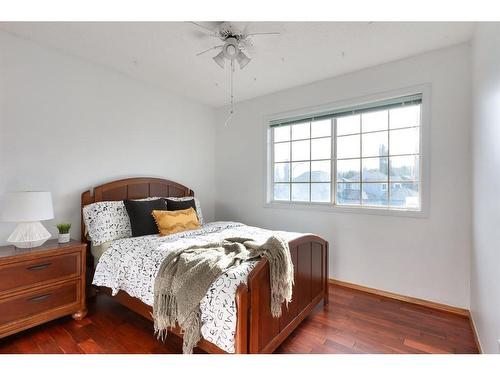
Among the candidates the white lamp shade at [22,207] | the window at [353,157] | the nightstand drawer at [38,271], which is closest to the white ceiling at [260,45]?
the window at [353,157]

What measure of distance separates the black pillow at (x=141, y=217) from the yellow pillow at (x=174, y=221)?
66mm

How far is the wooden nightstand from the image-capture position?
5.69ft

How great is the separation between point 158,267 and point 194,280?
0.42 meters

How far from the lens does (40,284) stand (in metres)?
1.88

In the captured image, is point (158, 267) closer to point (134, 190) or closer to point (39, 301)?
point (39, 301)

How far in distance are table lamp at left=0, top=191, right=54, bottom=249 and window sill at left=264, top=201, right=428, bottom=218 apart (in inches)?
95.8

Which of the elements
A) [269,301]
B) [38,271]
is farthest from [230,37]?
[38,271]

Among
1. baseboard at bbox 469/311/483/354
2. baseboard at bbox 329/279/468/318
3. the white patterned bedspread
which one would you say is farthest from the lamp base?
baseboard at bbox 469/311/483/354

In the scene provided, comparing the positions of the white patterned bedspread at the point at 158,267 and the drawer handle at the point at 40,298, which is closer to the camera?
the white patterned bedspread at the point at 158,267

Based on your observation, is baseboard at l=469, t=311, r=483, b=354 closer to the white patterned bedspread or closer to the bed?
the bed

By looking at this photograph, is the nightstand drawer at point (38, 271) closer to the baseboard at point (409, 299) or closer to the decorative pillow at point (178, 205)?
the decorative pillow at point (178, 205)

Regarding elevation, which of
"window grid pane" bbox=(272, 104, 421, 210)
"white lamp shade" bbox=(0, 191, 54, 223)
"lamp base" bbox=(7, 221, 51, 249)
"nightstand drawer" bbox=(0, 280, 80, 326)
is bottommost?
"nightstand drawer" bbox=(0, 280, 80, 326)

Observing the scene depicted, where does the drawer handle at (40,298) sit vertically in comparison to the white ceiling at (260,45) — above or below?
below

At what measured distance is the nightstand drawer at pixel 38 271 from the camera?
5.69ft
